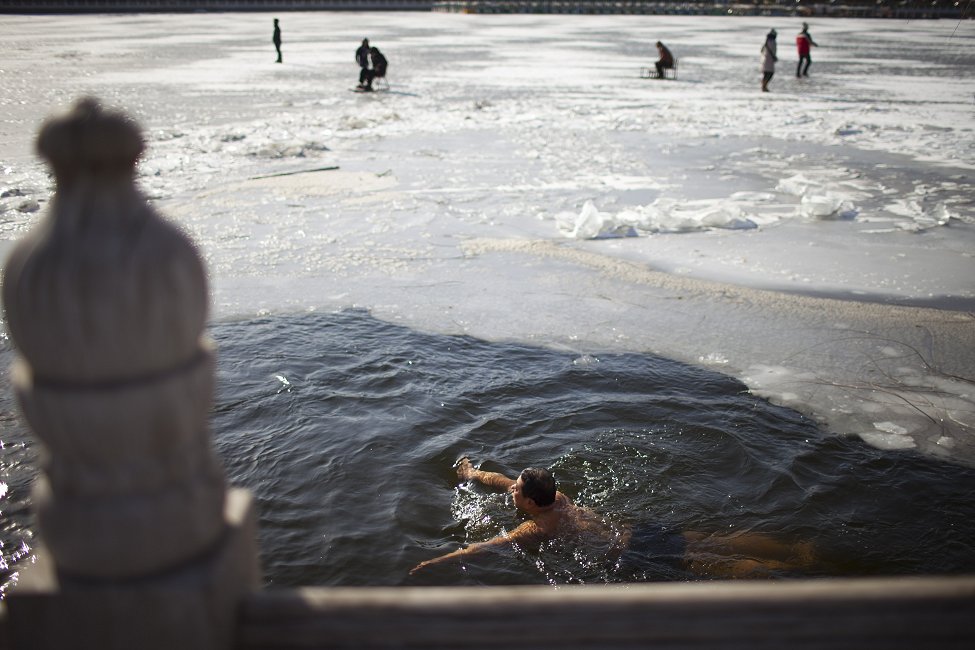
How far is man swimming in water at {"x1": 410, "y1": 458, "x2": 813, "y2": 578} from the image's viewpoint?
4.20 meters

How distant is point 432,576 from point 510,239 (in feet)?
17.8

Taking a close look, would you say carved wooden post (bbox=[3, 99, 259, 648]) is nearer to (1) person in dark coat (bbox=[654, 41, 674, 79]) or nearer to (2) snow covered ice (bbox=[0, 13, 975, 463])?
(2) snow covered ice (bbox=[0, 13, 975, 463])

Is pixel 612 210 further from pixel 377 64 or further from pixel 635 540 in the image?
pixel 377 64

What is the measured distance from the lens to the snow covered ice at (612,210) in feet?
21.0

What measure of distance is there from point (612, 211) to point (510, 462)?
220 inches

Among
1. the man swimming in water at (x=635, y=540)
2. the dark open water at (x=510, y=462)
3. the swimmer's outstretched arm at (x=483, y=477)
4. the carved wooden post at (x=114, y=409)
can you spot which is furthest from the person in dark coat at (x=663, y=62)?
the carved wooden post at (x=114, y=409)

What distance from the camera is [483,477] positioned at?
4.82m

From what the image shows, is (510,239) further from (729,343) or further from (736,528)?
(736,528)

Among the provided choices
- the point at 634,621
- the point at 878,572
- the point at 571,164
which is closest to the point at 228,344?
the point at 878,572

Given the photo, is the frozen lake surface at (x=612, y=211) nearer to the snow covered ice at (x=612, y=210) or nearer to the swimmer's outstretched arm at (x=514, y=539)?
the snow covered ice at (x=612, y=210)

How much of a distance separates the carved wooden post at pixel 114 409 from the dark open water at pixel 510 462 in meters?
2.62

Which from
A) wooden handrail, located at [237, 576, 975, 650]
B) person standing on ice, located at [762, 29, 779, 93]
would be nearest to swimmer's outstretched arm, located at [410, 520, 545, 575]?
wooden handrail, located at [237, 576, 975, 650]

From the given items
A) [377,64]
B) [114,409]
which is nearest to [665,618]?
[114,409]

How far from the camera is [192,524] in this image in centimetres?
149
